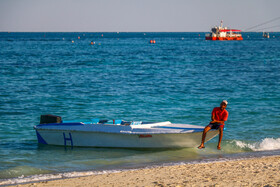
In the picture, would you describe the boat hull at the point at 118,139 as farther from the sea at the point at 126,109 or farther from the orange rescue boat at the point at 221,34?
the orange rescue boat at the point at 221,34

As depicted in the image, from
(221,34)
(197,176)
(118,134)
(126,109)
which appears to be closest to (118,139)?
(118,134)

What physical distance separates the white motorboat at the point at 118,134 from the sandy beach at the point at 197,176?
190 centimetres

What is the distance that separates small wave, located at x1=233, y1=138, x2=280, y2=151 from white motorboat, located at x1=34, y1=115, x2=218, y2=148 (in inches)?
95.6

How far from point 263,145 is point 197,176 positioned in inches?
230

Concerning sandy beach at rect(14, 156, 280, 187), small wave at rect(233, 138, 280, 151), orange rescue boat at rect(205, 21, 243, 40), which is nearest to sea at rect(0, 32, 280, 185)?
small wave at rect(233, 138, 280, 151)

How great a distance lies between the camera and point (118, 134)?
16375 mm

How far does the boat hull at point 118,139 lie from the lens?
623 inches

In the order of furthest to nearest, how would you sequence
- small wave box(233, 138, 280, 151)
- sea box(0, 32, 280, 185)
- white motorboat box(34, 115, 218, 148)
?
small wave box(233, 138, 280, 151) → white motorboat box(34, 115, 218, 148) → sea box(0, 32, 280, 185)

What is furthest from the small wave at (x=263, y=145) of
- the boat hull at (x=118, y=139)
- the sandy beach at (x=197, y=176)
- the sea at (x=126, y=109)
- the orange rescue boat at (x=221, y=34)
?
the orange rescue boat at (x=221, y=34)

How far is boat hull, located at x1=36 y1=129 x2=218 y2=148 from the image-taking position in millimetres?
15812

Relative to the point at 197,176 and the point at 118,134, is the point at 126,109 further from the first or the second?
the point at 197,176

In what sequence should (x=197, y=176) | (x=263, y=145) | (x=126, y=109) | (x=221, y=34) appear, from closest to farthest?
(x=197, y=176) < (x=263, y=145) < (x=126, y=109) < (x=221, y=34)

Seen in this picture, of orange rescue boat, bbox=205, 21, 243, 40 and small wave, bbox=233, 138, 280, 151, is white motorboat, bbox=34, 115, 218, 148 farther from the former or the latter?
orange rescue boat, bbox=205, 21, 243, 40

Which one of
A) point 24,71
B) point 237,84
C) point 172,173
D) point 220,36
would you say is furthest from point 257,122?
Result: point 220,36
